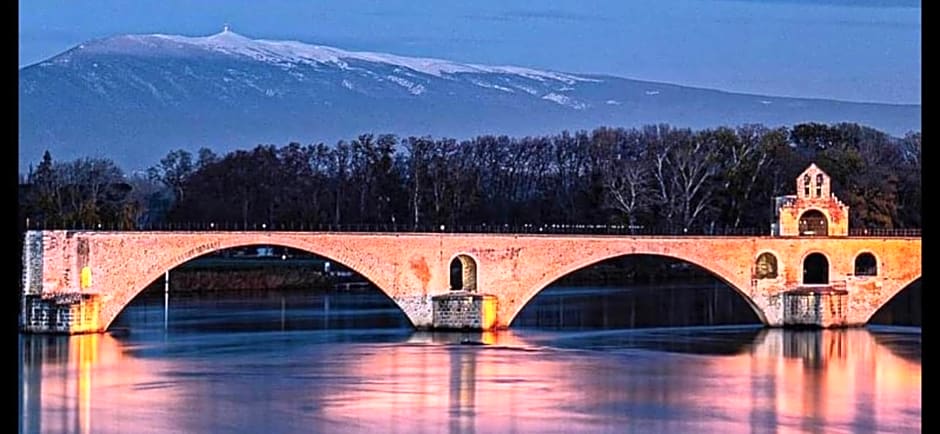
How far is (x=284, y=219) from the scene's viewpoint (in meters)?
41.6

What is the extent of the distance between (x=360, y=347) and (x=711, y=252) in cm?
731

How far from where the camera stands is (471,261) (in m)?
25.5

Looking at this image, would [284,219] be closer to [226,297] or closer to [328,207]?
[328,207]

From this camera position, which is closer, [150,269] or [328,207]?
[150,269]

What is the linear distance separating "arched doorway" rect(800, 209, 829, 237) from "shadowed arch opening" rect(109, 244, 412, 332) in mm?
7999

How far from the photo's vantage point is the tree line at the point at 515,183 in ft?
122

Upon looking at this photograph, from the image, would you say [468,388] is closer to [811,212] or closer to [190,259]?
[190,259]

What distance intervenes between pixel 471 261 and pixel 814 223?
298 inches

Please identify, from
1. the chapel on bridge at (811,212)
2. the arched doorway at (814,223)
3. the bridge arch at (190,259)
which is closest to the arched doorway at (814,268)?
the arched doorway at (814,223)

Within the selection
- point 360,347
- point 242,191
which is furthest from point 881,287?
point 242,191

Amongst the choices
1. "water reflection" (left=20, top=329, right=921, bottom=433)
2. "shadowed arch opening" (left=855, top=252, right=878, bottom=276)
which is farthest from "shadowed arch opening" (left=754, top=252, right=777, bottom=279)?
"water reflection" (left=20, top=329, right=921, bottom=433)

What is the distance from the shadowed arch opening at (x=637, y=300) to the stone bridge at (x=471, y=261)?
0.91 m

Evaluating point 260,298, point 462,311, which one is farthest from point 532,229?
point 462,311

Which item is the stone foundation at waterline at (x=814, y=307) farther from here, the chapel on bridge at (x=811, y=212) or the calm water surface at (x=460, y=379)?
the chapel on bridge at (x=811, y=212)
